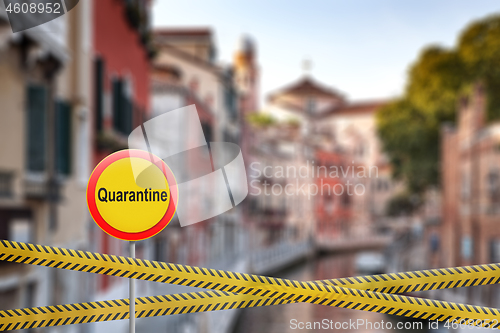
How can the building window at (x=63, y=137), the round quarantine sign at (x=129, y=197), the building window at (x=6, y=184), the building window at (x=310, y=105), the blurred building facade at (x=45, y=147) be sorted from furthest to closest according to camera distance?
the building window at (x=310, y=105)
the building window at (x=63, y=137)
the blurred building facade at (x=45, y=147)
the building window at (x=6, y=184)
the round quarantine sign at (x=129, y=197)

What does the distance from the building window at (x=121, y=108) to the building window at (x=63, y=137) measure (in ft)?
6.70

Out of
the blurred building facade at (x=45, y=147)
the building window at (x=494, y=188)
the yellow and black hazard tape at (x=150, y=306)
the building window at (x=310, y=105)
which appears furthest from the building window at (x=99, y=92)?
the building window at (x=310, y=105)

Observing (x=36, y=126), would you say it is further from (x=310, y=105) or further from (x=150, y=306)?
(x=310, y=105)

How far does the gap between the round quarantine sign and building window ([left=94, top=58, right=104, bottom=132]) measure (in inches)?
295

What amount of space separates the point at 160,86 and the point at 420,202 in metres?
12.4

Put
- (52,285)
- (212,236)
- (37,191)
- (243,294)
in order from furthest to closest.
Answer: (212,236) → (52,285) → (37,191) → (243,294)

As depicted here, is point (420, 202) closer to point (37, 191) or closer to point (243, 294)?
point (37, 191)

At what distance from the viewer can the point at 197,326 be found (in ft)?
29.6

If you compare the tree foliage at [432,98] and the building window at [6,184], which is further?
the tree foliage at [432,98]

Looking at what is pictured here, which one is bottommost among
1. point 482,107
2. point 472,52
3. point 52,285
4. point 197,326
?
point 197,326

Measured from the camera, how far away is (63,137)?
23.7 ft

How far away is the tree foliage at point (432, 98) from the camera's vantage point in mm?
19047

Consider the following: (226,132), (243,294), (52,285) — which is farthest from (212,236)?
(243,294)

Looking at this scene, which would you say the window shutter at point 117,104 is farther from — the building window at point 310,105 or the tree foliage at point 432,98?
the building window at point 310,105
